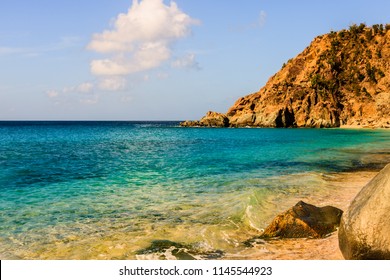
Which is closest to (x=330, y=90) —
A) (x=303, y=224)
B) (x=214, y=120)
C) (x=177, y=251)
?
(x=214, y=120)

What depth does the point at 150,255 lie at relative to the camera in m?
9.74

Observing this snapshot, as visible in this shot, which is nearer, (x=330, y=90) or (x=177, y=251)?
(x=177, y=251)

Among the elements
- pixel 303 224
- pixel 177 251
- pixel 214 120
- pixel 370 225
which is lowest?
pixel 177 251

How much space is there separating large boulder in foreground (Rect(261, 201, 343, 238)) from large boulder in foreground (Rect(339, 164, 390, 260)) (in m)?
2.14

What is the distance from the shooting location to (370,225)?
311 inches

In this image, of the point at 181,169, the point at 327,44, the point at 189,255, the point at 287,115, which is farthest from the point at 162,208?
the point at 327,44

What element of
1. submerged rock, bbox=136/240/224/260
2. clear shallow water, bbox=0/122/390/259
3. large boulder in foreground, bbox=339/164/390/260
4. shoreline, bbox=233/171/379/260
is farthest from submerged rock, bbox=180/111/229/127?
large boulder in foreground, bbox=339/164/390/260

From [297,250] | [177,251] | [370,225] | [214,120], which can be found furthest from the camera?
[214,120]

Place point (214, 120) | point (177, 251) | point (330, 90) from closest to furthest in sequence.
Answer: point (177, 251), point (330, 90), point (214, 120)

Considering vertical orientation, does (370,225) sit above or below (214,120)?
below

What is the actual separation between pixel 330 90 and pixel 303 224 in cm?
11748

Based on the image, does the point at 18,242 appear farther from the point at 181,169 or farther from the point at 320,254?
the point at 181,169

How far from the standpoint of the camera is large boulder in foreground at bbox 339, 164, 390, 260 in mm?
7742

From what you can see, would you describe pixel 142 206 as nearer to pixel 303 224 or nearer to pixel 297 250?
pixel 303 224
